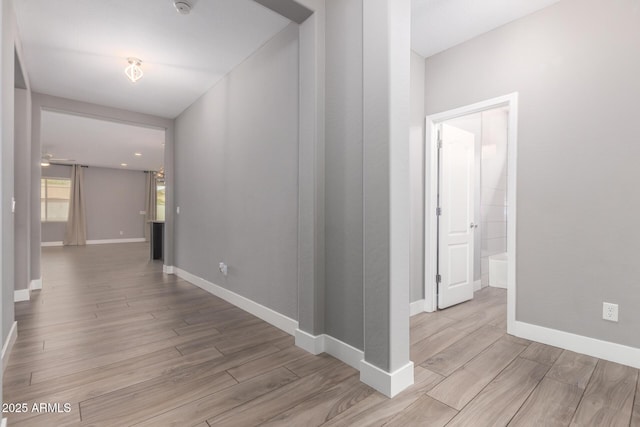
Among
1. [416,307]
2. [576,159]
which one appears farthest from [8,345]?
[576,159]

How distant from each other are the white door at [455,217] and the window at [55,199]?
11615mm

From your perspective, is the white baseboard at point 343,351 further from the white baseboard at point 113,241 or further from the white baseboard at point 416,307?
the white baseboard at point 113,241

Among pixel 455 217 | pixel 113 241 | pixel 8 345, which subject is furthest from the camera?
pixel 113 241

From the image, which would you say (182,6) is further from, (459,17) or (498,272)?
(498,272)

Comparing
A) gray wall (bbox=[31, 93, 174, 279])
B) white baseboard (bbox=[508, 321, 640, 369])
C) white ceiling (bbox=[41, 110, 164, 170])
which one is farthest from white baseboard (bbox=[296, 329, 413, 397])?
white ceiling (bbox=[41, 110, 164, 170])

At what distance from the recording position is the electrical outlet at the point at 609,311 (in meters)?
2.12

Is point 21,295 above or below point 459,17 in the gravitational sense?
below

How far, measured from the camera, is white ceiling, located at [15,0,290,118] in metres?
2.48

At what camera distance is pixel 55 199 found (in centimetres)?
981

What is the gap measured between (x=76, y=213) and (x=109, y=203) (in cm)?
99

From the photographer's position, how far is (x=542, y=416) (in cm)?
155

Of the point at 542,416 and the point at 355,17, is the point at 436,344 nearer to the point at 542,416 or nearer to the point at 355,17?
the point at 542,416

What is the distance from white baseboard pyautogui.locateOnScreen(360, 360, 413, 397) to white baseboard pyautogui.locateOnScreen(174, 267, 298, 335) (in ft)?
2.69

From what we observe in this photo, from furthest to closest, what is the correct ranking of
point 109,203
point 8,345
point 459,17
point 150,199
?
point 150,199, point 109,203, point 459,17, point 8,345
